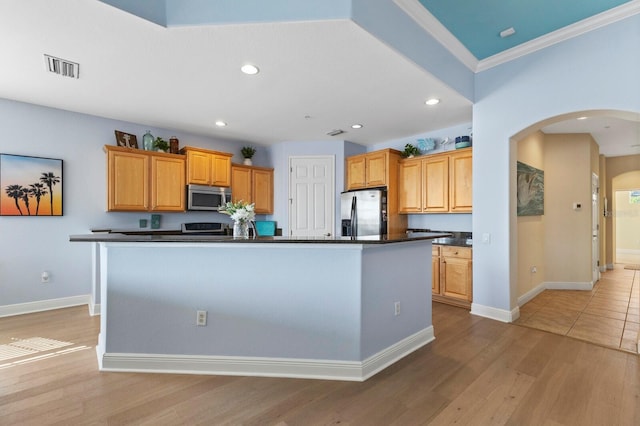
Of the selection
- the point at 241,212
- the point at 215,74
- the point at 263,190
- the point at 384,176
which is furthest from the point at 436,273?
the point at 215,74

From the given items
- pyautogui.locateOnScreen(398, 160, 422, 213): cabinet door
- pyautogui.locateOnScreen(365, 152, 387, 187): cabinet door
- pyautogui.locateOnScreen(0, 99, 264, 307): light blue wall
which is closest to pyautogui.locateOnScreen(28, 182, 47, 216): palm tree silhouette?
pyautogui.locateOnScreen(0, 99, 264, 307): light blue wall

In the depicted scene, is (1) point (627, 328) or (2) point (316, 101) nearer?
(1) point (627, 328)

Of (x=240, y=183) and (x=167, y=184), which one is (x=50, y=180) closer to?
(x=167, y=184)

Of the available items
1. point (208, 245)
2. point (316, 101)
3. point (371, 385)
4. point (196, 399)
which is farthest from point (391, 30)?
point (196, 399)

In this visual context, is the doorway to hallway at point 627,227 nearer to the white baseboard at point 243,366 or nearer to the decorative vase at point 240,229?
the white baseboard at point 243,366

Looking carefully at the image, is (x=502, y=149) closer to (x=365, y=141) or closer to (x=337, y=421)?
(x=365, y=141)

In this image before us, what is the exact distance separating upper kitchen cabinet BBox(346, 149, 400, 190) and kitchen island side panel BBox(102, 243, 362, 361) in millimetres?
3049

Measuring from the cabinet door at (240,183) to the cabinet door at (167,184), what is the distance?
0.88m

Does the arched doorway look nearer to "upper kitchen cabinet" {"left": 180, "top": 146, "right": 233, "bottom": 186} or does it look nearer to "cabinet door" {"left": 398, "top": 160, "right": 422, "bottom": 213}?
"cabinet door" {"left": 398, "top": 160, "right": 422, "bottom": 213}

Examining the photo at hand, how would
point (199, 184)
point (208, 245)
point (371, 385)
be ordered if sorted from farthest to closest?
point (199, 184) < point (208, 245) < point (371, 385)

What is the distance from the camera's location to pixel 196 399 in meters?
1.97

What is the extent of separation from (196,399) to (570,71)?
443 centimetres

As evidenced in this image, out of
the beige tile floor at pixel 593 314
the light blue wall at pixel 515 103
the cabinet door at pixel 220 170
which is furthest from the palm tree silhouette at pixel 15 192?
the beige tile floor at pixel 593 314

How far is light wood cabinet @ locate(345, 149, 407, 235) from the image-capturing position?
500cm
